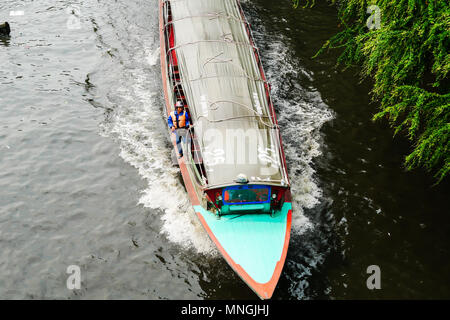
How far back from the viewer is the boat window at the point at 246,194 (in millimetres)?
9266

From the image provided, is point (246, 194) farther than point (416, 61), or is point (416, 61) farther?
point (416, 61)

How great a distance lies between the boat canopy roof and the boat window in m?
0.24

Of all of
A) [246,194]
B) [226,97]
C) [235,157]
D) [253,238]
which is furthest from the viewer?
[226,97]

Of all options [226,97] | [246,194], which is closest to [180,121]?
[226,97]

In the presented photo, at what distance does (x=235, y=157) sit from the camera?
9617mm

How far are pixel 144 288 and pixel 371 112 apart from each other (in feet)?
A: 36.4

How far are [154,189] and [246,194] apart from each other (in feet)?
12.6

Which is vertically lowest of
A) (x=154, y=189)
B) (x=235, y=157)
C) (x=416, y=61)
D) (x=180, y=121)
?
(x=154, y=189)

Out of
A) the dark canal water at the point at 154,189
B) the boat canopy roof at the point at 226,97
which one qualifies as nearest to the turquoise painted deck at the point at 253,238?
the dark canal water at the point at 154,189

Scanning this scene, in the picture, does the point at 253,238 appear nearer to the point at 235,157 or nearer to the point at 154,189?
the point at 235,157

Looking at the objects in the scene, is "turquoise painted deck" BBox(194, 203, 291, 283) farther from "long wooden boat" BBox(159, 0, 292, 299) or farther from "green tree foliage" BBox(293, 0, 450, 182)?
"green tree foliage" BBox(293, 0, 450, 182)

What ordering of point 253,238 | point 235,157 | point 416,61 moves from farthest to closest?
point 416,61, point 235,157, point 253,238

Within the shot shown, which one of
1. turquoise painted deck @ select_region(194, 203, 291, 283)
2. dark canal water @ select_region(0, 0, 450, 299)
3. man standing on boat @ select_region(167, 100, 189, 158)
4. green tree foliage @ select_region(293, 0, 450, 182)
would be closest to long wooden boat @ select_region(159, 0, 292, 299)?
turquoise painted deck @ select_region(194, 203, 291, 283)

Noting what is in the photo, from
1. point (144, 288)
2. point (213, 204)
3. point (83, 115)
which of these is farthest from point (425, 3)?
point (83, 115)
